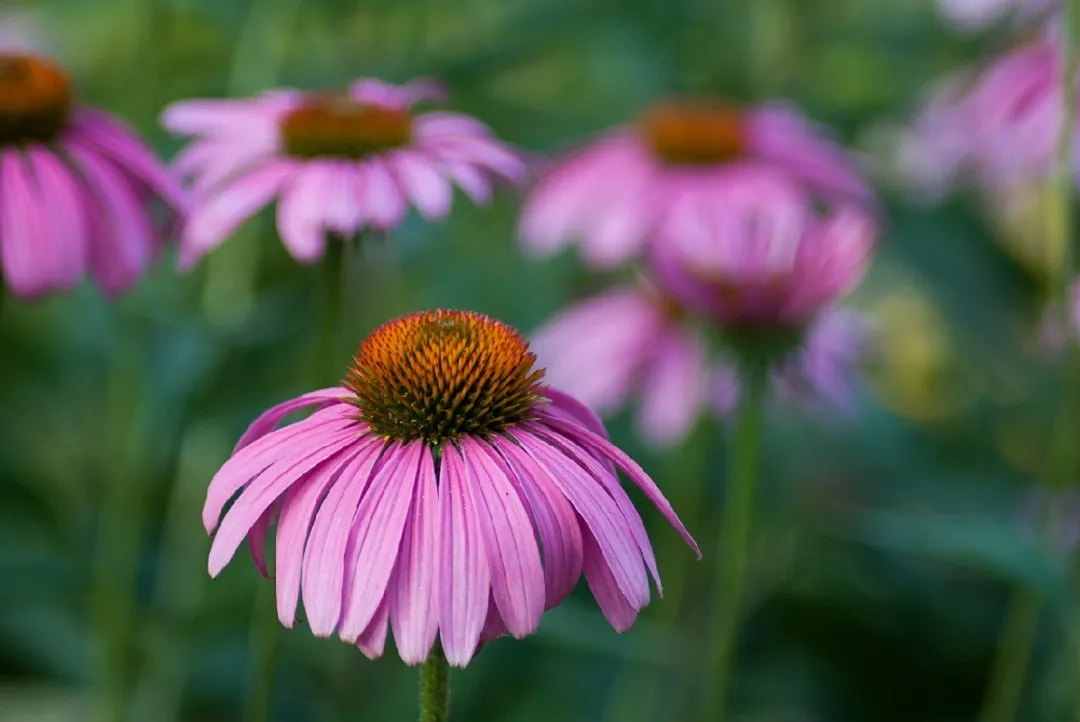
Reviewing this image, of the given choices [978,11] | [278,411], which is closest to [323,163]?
[278,411]

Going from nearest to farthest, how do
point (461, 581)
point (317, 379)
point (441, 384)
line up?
point (461, 581) → point (441, 384) → point (317, 379)

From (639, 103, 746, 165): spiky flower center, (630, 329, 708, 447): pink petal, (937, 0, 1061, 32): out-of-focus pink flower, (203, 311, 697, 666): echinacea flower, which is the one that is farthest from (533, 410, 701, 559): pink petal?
(937, 0, 1061, 32): out-of-focus pink flower

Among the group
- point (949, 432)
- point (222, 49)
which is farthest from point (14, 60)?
point (949, 432)

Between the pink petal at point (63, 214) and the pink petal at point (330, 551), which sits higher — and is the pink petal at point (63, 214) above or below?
above

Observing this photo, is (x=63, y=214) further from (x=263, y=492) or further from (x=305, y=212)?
(x=263, y=492)

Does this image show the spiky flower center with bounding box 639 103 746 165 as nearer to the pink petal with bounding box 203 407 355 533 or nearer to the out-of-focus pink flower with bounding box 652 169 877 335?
the out-of-focus pink flower with bounding box 652 169 877 335

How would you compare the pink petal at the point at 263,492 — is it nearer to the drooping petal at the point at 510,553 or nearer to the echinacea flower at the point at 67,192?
the drooping petal at the point at 510,553

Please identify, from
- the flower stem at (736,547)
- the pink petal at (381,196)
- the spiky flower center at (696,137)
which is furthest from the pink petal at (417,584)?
the spiky flower center at (696,137)

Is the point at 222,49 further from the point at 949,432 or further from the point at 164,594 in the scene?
the point at 949,432
